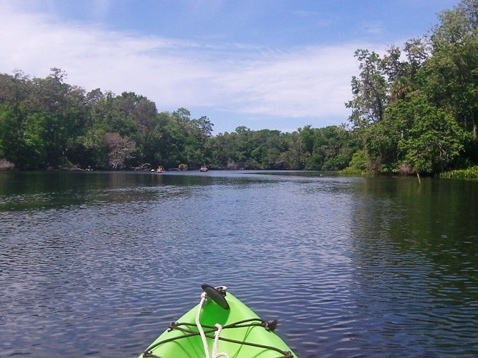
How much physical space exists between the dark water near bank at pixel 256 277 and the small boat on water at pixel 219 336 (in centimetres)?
229

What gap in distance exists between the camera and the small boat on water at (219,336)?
7.52 m

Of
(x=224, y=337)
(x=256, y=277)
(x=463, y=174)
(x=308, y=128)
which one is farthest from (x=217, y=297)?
(x=308, y=128)

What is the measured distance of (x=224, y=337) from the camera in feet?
26.3

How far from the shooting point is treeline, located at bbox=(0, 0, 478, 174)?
73312mm

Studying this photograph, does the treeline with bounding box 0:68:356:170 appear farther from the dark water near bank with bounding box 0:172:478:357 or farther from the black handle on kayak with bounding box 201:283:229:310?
the black handle on kayak with bounding box 201:283:229:310

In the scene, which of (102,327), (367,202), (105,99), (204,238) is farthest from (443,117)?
(105,99)

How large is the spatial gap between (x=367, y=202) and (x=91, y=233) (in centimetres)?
2224

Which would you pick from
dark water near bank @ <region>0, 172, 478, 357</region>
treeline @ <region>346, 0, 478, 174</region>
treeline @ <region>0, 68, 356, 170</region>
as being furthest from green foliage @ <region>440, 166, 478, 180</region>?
dark water near bank @ <region>0, 172, 478, 357</region>

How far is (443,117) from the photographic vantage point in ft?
239

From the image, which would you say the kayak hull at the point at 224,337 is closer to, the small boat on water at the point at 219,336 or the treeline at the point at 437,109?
the small boat on water at the point at 219,336

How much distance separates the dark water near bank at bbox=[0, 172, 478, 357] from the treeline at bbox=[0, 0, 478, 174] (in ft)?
150

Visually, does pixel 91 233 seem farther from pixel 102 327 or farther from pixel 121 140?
pixel 121 140

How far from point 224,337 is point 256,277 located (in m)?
8.29

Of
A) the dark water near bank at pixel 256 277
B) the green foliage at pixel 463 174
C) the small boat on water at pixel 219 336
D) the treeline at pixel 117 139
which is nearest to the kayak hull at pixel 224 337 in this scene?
the small boat on water at pixel 219 336
